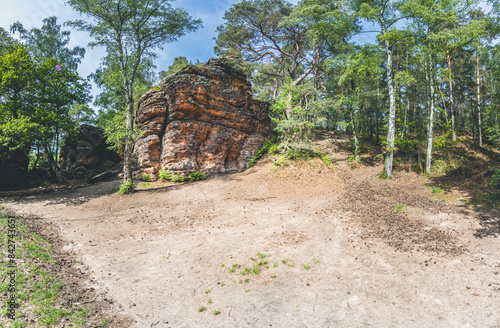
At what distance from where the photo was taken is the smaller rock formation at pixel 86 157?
2248 cm

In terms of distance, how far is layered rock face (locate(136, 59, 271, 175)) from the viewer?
18312mm

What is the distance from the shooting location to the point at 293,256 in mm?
6355

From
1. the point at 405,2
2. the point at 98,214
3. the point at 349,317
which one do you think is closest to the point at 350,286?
the point at 349,317

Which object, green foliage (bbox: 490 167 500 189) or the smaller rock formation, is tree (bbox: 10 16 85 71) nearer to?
the smaller rock formation

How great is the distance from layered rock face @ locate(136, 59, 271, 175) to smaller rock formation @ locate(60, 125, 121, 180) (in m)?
7.25

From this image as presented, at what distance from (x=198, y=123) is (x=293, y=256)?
1513cm

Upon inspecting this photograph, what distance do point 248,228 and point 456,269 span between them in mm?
6010

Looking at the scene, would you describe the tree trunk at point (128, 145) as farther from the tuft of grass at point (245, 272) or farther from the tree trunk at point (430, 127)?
the tree trunk at point (430, 127)

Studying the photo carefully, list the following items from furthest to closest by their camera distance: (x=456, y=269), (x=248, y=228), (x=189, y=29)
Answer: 1. (x=189, y=29)
2. (x=248, y=228)
3. (x=456, y=269)

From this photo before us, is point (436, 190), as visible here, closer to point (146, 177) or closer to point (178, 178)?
point (178, 178)

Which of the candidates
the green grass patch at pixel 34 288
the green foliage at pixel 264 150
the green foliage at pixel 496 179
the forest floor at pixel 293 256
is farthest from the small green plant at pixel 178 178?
the green foliage at pixel 496 179

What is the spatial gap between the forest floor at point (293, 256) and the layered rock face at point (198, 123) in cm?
613

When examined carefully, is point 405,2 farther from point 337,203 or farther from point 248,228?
point 248,228

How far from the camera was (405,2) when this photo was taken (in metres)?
13.7
